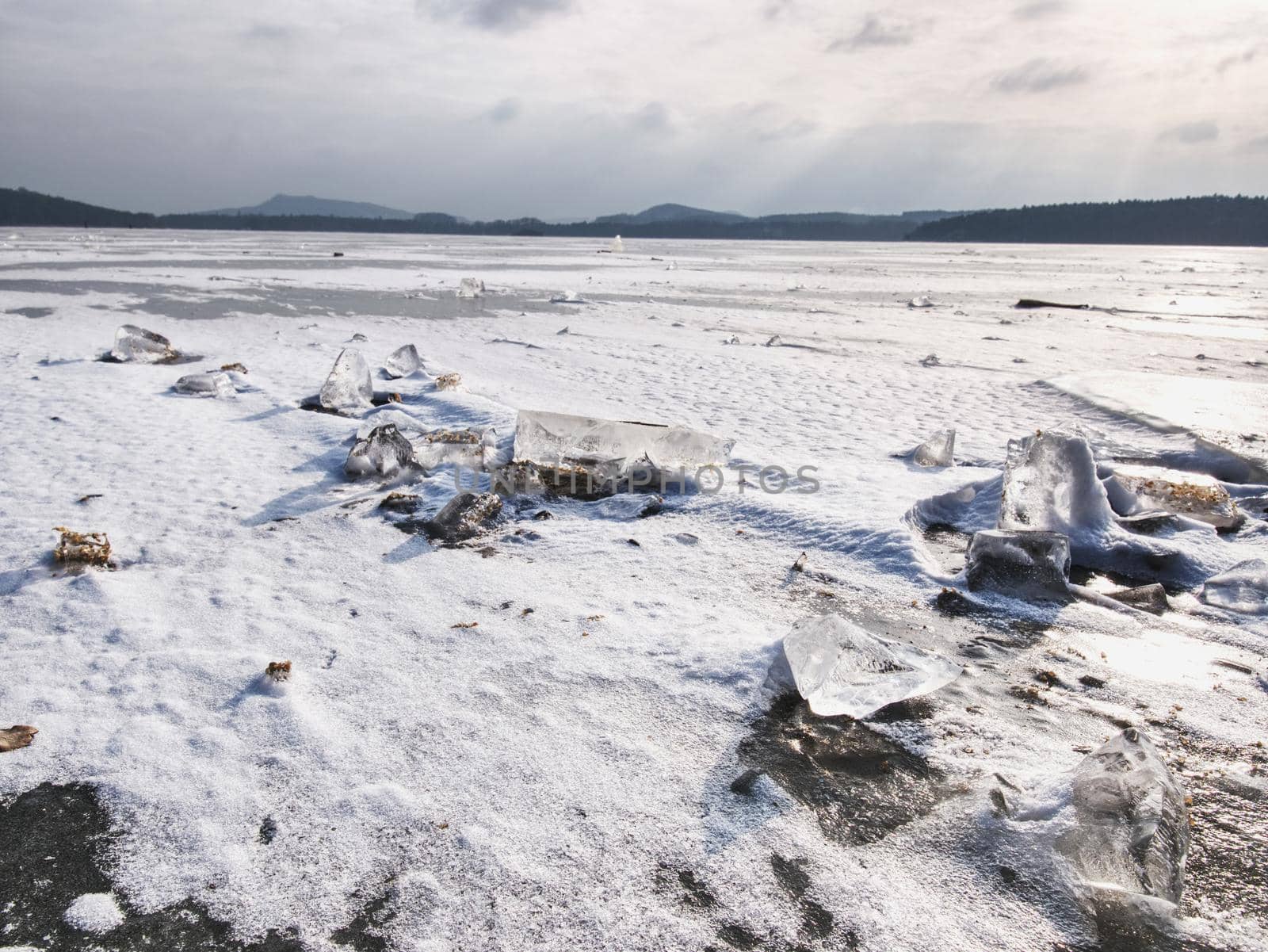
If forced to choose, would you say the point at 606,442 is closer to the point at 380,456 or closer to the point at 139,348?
the point at 380,456

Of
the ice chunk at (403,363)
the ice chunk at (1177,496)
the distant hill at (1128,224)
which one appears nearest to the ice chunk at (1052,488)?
the ice chunk at (1177,496)

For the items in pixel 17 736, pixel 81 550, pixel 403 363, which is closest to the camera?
pixel 17 736

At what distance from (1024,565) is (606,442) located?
1918 mm

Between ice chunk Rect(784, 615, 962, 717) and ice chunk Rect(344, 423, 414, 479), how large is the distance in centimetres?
212

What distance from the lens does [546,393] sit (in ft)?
16.8

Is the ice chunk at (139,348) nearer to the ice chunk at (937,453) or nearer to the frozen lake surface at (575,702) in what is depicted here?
the frozen lake surface at (575,702)

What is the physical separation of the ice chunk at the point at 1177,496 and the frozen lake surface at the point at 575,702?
0.11m

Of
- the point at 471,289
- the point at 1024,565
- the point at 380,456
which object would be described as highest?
the point at 471,289

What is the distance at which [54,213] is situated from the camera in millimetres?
84062

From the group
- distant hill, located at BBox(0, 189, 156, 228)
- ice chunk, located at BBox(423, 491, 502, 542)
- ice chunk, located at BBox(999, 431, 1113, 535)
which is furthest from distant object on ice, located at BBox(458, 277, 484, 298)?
distant hill, located at BBox(0, 189, 156, 228)

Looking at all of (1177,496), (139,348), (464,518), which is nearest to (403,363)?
(139,348)

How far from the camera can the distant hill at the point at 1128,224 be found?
3105 inches

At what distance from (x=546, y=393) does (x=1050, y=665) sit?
3750mm

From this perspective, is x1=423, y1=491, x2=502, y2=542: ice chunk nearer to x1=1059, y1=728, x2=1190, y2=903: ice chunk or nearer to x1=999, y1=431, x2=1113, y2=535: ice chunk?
x1=999, y1=431, x2=1113, y2=535: ice chunk
